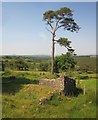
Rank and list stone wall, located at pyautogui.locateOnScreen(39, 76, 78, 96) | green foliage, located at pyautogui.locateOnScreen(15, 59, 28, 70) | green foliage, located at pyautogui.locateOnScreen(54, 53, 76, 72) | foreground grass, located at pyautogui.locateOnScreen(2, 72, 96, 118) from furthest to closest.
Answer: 1. green foliage, located at pyautogui.locateOnScreen(15, 59, 28, 70)
2. green foliage, located at pyautogui.locateOnScreen(54, 53, 76, 72)
3. stone wall, located at pyautogui.locateOnScreen(39, 76, 78, 96)
4. foreground grass, located at pyautogui.locateOnScreen(2, 72, 96, 118)

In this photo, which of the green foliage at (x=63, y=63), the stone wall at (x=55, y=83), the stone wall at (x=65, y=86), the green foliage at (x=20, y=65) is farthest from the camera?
the green foliage at (x=20, y=65)

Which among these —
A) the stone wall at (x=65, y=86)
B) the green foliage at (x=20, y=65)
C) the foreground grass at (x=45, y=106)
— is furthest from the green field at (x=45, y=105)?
the green foliage at (x=20, y=65)

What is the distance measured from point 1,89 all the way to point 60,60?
12.9 metres

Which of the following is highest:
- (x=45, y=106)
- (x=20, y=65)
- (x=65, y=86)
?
(x=20, y=65)

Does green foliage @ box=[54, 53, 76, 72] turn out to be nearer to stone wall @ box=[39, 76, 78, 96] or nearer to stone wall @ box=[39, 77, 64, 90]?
stone wall @ box=[39, 77, 64, 90]

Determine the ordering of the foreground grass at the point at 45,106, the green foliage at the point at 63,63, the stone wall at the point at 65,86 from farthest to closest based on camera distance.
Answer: the green foliage at the point at 63,63, the stone wall at the point at 65,86, the foreground grass at the point at 45,106

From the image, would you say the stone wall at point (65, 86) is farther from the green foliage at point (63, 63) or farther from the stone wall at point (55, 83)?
the green foliage at point (63, 63)

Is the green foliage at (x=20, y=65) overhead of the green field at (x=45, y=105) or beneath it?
overhead

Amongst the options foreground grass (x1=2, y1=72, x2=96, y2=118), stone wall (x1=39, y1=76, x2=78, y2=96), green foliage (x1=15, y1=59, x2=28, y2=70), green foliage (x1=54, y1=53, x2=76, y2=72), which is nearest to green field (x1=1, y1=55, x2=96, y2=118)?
foreground grass (x1=2, y1=72, x2=96, y2=118)

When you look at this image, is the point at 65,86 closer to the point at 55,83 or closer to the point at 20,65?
the point at 55,83

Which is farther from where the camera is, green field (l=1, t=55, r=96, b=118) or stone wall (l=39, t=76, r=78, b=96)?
stone wall (l=39, t=76, r=78, b=96)

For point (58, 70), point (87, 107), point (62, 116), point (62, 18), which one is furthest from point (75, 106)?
point (58, 70)

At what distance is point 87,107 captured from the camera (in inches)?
395

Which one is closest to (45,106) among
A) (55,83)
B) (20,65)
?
(55,83)
